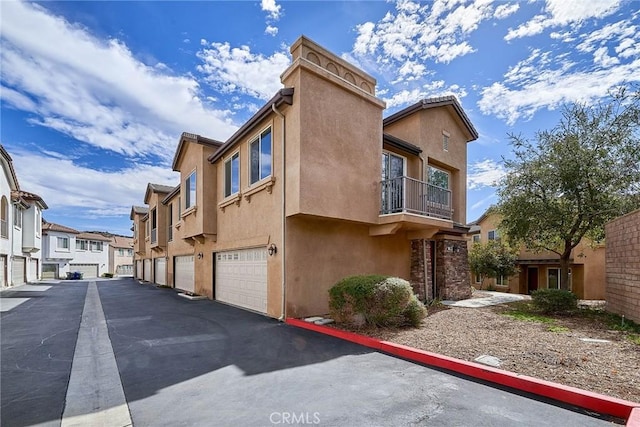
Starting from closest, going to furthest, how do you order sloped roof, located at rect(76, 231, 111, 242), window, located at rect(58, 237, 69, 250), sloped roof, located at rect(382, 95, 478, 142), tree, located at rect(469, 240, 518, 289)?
sloped roof, located at rect(382, 95, 478, 142) → tree, located at rect(469, 240, 518, 289) → window, located at rect(58, 237, 69, 250) → sloped roof, located at rect(76, 231, 111, 242)

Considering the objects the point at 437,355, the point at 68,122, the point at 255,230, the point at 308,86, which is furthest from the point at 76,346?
the point at 68,122

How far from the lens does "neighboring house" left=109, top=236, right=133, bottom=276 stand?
51.2 meters

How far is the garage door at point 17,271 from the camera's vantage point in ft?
76.8

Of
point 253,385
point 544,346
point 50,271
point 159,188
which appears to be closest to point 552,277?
point 544,346

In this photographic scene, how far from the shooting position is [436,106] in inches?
562

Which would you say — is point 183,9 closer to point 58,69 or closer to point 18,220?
point 58,69

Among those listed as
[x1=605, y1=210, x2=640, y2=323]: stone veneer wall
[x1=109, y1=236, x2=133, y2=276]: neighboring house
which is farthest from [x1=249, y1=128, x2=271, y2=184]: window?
[x1=109, y1=236, x2=133, y2=276]: neighboring house

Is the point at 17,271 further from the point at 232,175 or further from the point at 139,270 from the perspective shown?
the point at 232,175

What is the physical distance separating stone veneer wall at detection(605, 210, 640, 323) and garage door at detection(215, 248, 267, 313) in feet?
33.4

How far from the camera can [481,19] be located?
10406mm

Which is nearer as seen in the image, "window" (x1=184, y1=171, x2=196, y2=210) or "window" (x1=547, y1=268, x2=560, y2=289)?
"window" (x1=184, y1=171, x2=196, y2=210)

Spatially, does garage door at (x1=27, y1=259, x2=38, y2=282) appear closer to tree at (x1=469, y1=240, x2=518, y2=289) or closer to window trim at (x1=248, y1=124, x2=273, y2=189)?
window trim at (x1=248, y1=124, x2=273, y2=189)

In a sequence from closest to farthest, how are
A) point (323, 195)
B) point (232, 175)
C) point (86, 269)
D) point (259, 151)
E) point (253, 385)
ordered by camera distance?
point (253, 385) → point (323, 195) → point (259, 151) → point (232, 175) → point (86, 269)

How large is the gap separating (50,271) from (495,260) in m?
48.3
